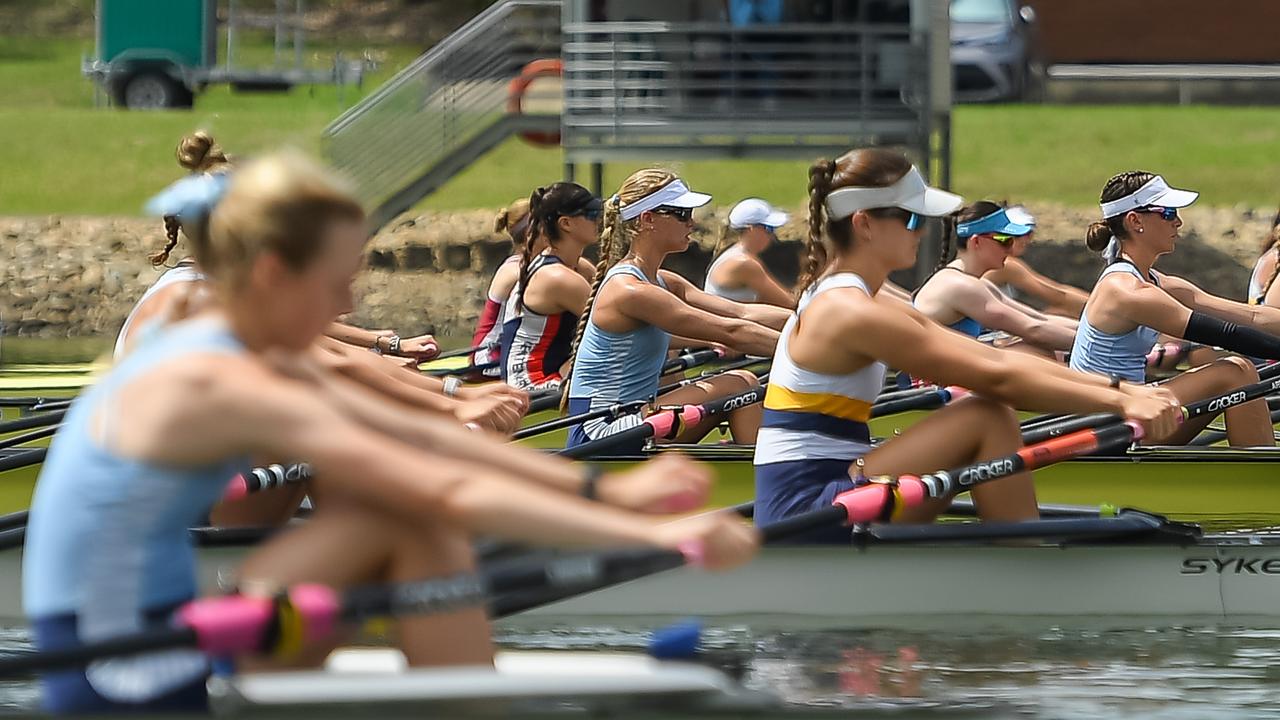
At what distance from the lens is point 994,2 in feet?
90.7

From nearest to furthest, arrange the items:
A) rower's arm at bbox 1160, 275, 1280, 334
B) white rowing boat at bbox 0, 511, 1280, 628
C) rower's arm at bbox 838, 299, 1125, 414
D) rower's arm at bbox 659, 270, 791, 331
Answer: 1. rower's arm at bbox 838, 299, 1125, 414
2. white rowing boat at bbox 0, 511, 1280, 628
3. rower's arm at bbox 1160, 275, 1280, 334
4. rower's arm at bbox 659, 270, 791, 331

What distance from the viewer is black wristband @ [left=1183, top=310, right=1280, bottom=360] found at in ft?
25.0

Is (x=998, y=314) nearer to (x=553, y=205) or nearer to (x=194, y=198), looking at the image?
(x=553, y=205)

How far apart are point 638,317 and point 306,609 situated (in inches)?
198

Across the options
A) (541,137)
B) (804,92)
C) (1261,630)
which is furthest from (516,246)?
(541,137)

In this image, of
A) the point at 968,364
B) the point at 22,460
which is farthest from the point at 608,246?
the point at 968,364

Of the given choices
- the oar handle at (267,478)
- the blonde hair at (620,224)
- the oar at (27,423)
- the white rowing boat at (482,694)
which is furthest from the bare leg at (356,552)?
the oar at (27,423)

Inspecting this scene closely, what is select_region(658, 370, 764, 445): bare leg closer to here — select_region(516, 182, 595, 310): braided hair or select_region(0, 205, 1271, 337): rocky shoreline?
select_region(516, 182, 595, 310): braided hair

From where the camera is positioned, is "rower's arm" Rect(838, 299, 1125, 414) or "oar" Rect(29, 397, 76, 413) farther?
"oar" Rect(29, 397, 76, 413)

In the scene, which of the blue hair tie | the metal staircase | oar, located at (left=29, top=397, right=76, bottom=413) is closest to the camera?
the blue hair tie

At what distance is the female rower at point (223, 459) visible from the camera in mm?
3551

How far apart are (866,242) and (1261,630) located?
199 centimetres

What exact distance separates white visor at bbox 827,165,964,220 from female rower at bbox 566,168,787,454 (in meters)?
2.42

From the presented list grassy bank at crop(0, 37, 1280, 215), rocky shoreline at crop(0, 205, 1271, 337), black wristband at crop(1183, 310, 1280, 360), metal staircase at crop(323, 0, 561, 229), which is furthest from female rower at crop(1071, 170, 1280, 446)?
grassy bank at crop(0, 37, 1280, 215)
